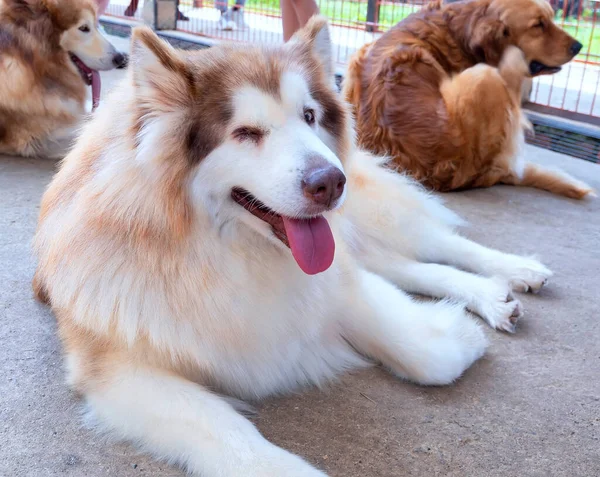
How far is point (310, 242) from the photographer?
5.65ft

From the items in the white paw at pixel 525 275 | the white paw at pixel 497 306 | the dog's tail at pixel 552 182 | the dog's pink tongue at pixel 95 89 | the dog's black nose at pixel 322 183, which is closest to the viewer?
the dog's black nose at pixel 322 183

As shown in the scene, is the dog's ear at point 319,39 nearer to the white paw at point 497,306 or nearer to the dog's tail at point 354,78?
the white paw at point 497,306

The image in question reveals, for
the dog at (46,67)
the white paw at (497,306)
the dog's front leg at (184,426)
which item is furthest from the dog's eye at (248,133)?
the dog at (46,67)

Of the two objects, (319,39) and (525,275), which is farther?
(525,275)

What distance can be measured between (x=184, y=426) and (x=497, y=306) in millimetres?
1378

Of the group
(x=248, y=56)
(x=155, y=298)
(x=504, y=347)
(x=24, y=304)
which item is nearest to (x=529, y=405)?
(x=504, y=347)

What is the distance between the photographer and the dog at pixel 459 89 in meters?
3.74

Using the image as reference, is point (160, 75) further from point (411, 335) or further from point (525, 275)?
point (525, 275)

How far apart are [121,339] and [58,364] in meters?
0.51

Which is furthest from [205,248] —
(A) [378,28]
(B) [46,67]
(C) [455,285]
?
(A) [378,28]

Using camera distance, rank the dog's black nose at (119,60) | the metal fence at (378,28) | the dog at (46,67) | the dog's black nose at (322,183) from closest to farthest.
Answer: the dog's black nose at (322,183) < the dog at (46,67) < the dog's black nose at (119,60) < the metal fence at (378,28)

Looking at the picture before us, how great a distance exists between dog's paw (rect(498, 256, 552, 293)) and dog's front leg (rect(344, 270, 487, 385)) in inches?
22.3

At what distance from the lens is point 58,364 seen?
2.16 metres

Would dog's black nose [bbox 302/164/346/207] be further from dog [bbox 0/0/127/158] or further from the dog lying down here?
dog [bbox 0/0/127/158]
